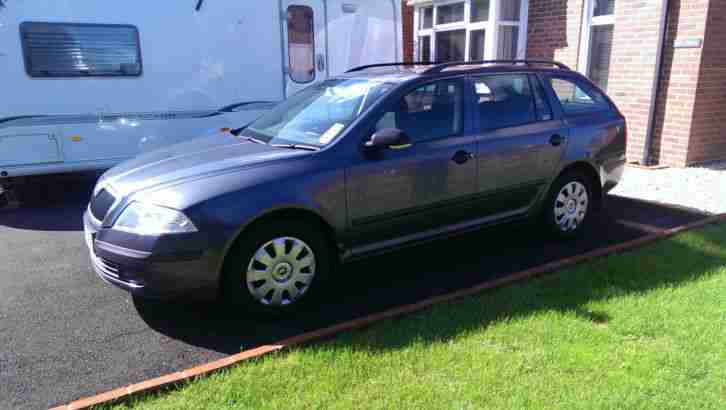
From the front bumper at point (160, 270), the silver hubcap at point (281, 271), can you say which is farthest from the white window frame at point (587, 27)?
the front bumper at point (160, 270)

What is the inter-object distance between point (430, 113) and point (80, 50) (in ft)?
15.0

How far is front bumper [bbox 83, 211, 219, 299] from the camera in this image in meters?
3.40

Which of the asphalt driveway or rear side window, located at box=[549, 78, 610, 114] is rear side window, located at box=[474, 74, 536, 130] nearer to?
rear side window, located at box=[549, 78, 610, 114]

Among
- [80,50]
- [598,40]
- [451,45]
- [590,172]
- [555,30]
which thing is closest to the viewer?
[590,172]

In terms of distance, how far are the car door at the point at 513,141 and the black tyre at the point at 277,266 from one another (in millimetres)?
1545

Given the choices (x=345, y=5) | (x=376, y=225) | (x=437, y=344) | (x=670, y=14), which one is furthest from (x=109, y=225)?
(x=670, y=14)

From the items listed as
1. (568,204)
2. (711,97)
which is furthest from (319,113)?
(711,97)

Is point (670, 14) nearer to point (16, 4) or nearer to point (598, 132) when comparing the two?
point (598, 132)

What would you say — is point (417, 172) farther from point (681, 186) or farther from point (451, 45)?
point (451, 45)

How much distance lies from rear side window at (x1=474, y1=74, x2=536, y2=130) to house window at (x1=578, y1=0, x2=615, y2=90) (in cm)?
501

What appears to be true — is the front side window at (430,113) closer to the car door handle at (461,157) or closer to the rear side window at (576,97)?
the car door handle at (461,157)

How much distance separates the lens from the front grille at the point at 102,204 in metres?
3.79

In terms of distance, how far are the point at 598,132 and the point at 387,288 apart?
2620 millimetres

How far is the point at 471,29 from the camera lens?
37.4 ft
